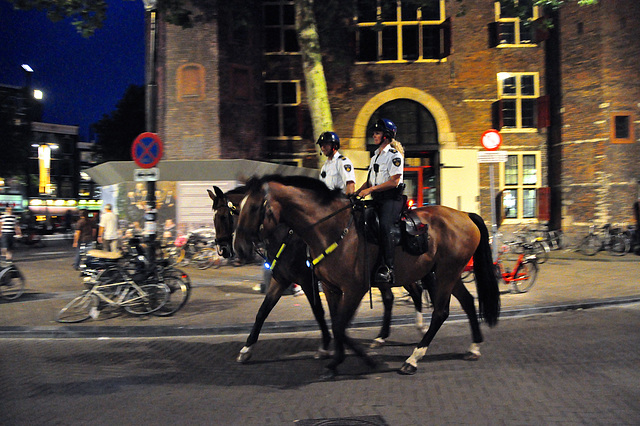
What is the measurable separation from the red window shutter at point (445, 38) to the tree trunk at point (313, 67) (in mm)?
8479

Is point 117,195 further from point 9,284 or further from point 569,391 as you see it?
point 569,391

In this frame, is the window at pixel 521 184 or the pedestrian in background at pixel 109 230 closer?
the pedestrian in background at pixel 109 230

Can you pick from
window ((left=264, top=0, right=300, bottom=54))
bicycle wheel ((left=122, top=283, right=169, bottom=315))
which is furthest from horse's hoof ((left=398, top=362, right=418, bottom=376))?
window ((left=264, top=0, right=300, bottom=54))

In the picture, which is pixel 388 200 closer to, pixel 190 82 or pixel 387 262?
pixel 387 262

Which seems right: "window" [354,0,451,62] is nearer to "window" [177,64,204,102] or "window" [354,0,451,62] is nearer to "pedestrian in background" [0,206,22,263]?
"window" [177,64,204,102]

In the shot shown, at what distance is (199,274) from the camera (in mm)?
15766

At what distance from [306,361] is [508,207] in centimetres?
1732

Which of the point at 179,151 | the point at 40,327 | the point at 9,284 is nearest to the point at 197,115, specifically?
the point at 179,151

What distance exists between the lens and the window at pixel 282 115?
21359mm

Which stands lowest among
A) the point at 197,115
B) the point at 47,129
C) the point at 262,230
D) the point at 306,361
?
the point at 306,361

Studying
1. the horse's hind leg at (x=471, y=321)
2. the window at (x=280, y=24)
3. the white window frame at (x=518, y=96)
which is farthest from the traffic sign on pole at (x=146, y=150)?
the white window frame at (x=518, y=96)

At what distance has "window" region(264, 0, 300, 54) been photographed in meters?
21.3

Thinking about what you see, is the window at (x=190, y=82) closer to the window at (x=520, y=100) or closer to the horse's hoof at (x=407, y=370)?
the window at (x=520, y=100)

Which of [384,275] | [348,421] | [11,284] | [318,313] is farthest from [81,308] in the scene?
[348,421]
